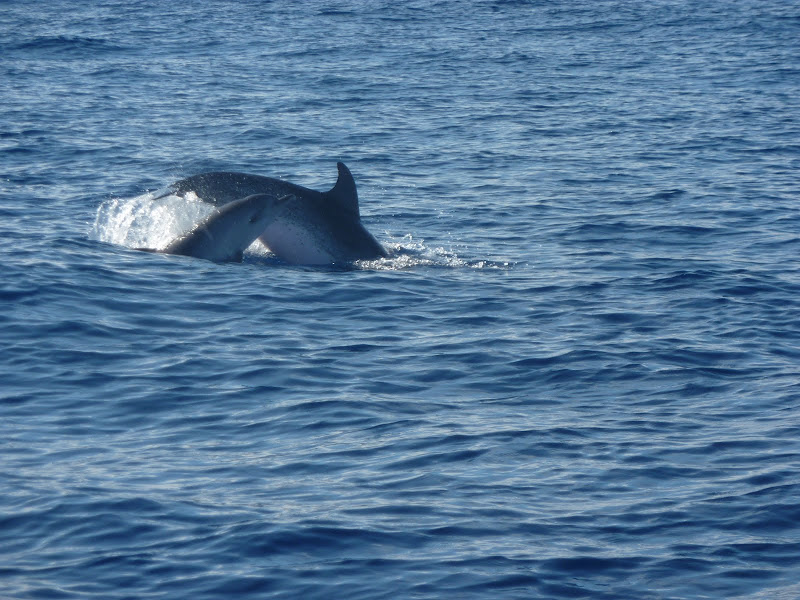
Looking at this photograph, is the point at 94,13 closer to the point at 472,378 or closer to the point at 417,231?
the point at 417,231

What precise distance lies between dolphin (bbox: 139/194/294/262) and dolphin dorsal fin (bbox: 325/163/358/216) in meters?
0.60

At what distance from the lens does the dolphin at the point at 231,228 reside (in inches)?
633

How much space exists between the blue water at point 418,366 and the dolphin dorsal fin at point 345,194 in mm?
899

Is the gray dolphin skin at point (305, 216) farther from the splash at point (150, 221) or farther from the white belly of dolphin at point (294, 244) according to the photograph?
the splash at point (150, 221)

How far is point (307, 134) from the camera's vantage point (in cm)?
2880

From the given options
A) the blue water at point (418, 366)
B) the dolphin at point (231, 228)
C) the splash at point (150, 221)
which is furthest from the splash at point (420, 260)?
the splash at point (150, 221)

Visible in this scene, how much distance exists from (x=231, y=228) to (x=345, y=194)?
162 cm

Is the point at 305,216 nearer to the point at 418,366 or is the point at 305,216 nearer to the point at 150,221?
the point at 150,221

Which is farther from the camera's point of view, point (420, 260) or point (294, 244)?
point (420, 260)

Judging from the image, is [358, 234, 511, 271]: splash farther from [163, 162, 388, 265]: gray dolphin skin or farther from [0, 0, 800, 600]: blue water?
[163, 162, 388, 265]: gray dolphin skin

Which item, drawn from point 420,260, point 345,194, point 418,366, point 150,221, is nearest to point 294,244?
point 345,194

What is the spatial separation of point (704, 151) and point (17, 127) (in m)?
14.5

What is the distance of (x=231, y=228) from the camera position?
16266 mm

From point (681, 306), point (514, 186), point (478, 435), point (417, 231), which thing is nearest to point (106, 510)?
point (478, 435)
